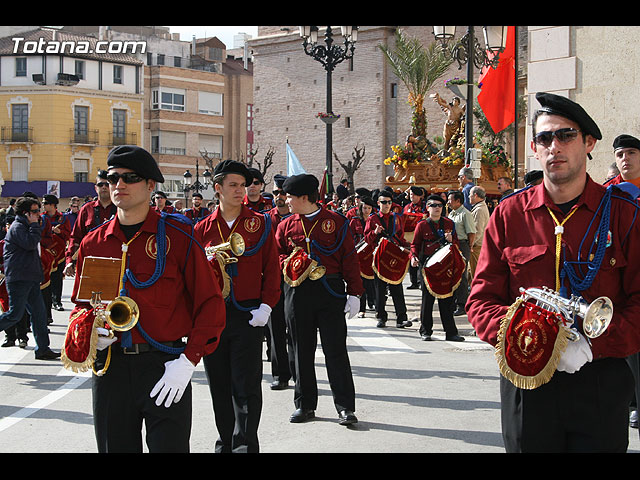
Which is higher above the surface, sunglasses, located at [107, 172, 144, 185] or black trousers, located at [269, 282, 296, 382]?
sunglasses, located at [107, 172, 144, 185]

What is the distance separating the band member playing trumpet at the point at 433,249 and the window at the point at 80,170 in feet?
172

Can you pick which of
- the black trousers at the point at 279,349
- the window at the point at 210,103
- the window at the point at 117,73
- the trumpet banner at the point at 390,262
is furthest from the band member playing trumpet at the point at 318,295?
the window at the point at 210,103

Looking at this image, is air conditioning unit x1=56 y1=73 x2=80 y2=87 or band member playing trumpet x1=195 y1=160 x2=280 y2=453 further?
air conditioning unit x1=56 y1=73 x2=80 y2=87

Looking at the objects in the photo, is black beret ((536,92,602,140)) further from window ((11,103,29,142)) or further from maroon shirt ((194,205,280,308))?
window ((11,103,29,142))

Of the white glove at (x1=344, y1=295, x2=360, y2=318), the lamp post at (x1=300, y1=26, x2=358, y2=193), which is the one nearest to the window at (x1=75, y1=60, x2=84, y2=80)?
the lamp post at (x1=300, y1=26, x2=358, y2=193)

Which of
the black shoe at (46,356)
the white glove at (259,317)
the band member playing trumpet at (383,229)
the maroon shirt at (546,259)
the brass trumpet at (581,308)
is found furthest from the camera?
the band member playing trumpet at (383,229)

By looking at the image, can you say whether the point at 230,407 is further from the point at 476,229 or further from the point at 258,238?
the point at 476,229

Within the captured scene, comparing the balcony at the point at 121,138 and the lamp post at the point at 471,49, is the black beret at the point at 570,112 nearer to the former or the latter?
the lamp post at the point at 471,49

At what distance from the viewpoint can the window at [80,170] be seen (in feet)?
203

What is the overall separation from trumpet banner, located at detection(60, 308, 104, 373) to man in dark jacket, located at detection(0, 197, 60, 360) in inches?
276

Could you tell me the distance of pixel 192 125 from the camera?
68625mm

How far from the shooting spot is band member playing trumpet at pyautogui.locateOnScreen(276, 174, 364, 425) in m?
7.59

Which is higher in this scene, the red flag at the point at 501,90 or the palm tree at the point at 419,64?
the palm tree at the point at 419,64
